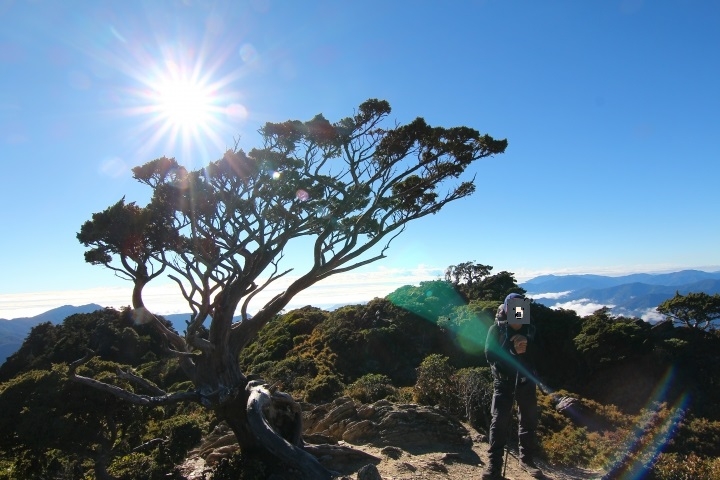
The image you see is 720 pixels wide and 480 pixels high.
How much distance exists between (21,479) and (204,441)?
144 inches

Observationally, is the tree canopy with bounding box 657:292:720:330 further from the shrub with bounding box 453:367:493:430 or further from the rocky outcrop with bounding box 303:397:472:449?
the rocky outcrop with bounding box 303:397:472:449

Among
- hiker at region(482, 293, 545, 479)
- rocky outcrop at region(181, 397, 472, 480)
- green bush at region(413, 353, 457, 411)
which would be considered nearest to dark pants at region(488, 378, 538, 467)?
hiker at region(482, 293, 545, 479)

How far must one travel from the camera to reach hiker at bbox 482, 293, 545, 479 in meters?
5.58

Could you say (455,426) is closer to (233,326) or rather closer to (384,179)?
(233,326)

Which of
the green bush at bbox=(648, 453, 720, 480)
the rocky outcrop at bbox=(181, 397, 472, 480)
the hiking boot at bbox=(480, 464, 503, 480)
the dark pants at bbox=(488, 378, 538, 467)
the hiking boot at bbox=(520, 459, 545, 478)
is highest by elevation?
the dark pants at bbox=(488, 378, 538, 467)

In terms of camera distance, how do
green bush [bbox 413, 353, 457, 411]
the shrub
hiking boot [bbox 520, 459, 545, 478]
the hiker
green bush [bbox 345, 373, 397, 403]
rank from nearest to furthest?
the hiker, hiking boot [bbox 520, 459, 545, 478], the shrub, green bush [bbox 413, 353, 457, 411], green bush [bbox 345, 373, 397, 403]

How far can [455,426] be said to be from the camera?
962 cm

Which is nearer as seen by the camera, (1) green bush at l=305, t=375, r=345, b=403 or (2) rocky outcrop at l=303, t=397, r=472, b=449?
(2) rocky outcrop at l=303, t=397, r=472, b=449

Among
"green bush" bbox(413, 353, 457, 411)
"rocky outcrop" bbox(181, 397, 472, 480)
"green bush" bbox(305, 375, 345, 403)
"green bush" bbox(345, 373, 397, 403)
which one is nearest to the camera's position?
"rocky outcrop" bbox(181, 397, 472, 480)

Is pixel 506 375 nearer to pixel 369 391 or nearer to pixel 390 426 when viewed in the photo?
pixel 390 426

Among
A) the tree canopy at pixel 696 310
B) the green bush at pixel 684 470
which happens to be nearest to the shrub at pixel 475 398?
the green bush at pixel 684 470

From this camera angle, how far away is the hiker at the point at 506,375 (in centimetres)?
558

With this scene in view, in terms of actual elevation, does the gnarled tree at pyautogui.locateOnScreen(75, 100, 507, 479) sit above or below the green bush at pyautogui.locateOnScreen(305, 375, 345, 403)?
above

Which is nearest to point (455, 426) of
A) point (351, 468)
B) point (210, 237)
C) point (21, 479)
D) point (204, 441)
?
point (351, 468)
